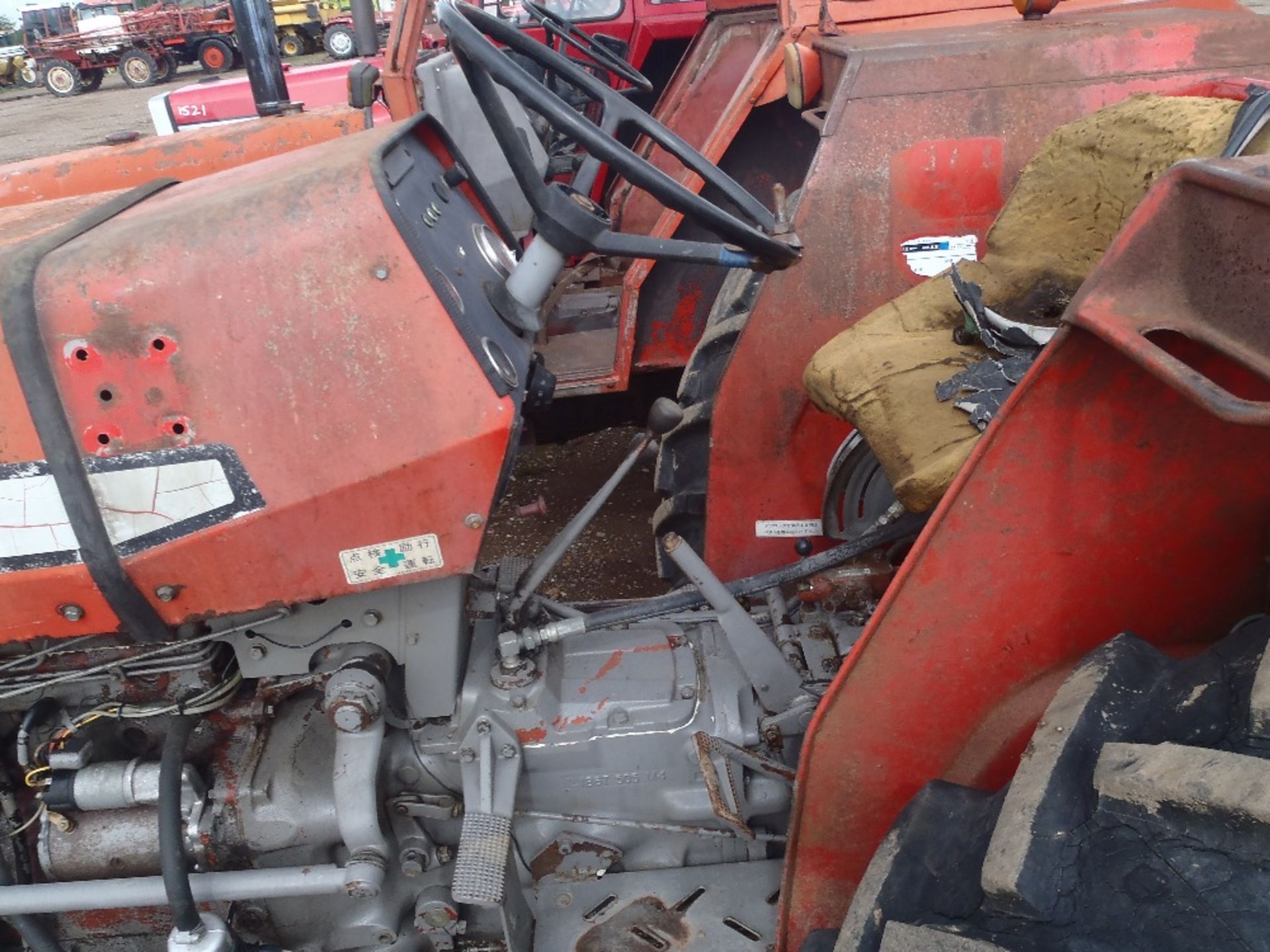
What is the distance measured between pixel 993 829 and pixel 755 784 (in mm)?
592

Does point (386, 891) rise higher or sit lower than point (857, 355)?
lower

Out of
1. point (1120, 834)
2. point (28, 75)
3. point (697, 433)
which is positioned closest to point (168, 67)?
point (28, 75)

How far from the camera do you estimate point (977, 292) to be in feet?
5.65

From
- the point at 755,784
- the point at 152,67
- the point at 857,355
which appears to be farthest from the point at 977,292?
the point at 152,67

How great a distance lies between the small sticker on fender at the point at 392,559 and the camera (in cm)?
123

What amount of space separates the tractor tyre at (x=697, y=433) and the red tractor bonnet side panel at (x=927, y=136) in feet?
0.68

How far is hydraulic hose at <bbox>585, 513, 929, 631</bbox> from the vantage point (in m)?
1.71

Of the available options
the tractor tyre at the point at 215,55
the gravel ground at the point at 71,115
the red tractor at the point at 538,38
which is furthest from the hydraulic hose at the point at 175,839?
the tractor tyre at the point at 215,55

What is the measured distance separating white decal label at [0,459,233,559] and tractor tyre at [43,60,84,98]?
707 inches

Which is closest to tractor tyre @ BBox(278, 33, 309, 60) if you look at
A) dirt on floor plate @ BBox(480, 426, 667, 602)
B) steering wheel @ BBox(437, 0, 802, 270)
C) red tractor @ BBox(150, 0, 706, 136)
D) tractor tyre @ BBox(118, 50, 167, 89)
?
tractor tyre @ BBox(118, 50, 167, 89)

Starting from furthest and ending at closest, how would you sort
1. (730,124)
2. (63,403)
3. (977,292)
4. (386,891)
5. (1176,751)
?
(730,124) → (977,292) → (386,891) → (63,403) → (1176,751)

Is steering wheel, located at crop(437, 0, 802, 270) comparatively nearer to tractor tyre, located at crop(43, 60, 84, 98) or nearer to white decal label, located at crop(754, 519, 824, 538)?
white decal label, located at crop(754, 519, 824, 538)

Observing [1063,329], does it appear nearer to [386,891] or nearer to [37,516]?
[37,516]

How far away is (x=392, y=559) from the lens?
1.24m
